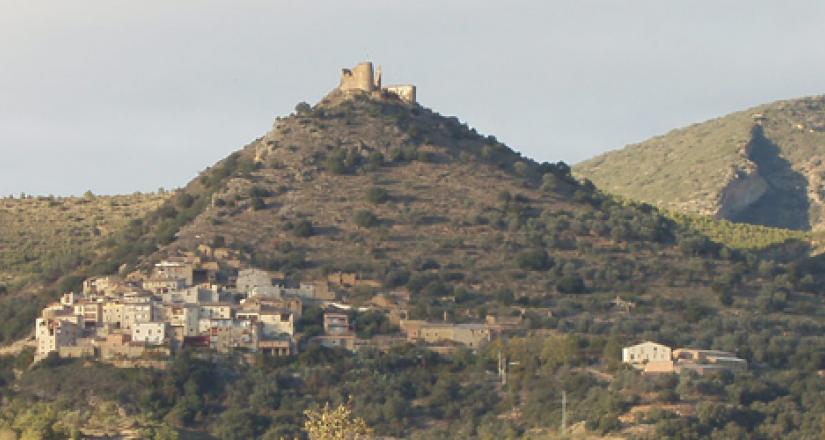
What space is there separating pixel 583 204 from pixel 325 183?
1184 cm

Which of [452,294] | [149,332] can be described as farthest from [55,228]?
[149,332]

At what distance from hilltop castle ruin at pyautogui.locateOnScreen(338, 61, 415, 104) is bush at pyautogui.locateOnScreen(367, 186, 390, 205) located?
12143mm

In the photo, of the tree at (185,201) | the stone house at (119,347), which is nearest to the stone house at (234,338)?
the stone house at (119,347)

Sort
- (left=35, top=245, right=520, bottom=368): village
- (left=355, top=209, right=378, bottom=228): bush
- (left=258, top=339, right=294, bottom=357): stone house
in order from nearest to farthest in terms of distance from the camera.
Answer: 1. (left=35, top=245, right=520, bottom=368): village
2. (left=258, top=339, right=294, bottom=357): stone house
3. (left=355, top=209, right=378, bottom=228): bush

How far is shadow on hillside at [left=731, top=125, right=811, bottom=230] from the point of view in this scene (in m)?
177

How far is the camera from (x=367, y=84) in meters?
122

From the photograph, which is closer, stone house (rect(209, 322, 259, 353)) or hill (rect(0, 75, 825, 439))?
hill (rect(0, 75, 825, 439))

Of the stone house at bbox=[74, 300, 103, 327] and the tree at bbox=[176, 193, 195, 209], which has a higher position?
the tree at bbox=[176, 193, 195, 209]

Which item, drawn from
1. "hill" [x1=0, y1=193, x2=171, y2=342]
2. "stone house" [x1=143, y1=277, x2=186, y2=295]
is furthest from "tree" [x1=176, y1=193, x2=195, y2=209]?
"stone house" [x1=143, y1=277, x2=186, y2=295]

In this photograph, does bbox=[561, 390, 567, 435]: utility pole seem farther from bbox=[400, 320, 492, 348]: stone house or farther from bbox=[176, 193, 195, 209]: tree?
bbox=[176, 193, 195, 209]: tree

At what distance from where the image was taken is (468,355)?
94562mm

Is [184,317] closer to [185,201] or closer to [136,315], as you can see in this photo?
[136,315]

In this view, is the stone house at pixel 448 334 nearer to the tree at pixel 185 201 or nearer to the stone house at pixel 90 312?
the stone house at pixel 90 312

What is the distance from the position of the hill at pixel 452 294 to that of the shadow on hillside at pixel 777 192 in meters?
58.2
